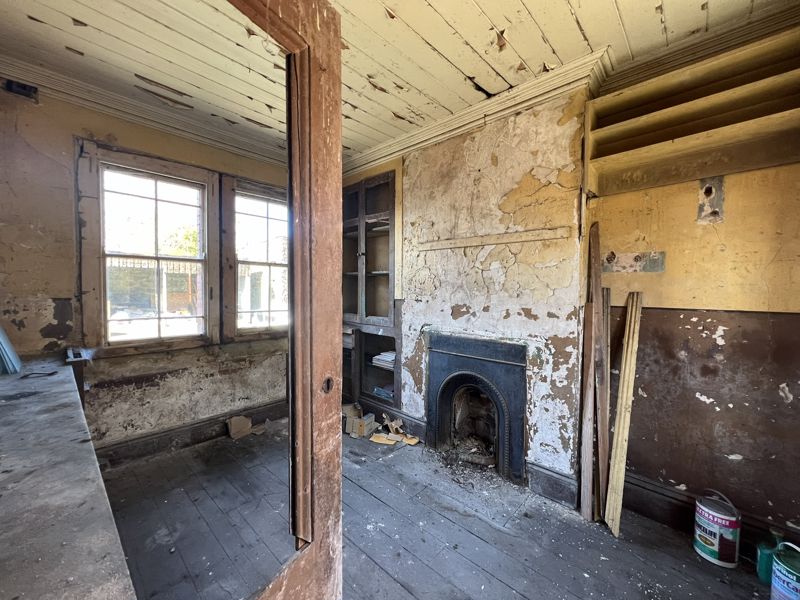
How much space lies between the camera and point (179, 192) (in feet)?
9.00

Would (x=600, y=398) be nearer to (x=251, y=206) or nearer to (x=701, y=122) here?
(x=701, y=122)

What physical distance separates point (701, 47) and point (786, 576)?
2.45 meters

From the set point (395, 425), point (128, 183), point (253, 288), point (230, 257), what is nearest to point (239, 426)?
point (253, 288)

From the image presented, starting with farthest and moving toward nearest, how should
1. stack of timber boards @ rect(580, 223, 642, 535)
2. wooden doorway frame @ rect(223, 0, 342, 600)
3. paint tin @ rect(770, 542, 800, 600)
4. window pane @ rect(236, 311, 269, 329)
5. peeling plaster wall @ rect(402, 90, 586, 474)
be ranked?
window pane @ rect(236, 311, 269, 329), peeling plaster wall @ rect(402, 90, 586, 474), stack of timber boards @ rect(580, 223, 642, 535), paint tin @ rect(770, 542, 800, 600), wooden doorway frame @ rect(223, 0, 342, 600)

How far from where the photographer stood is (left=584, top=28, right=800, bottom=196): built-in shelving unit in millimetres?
1454

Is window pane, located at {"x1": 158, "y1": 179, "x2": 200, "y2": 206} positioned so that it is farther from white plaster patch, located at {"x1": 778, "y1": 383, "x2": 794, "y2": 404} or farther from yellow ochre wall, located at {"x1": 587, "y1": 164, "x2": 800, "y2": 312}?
white plaster patch, located at {"x1": 778, "y1": 383, "x2": 794, "y2": 404}

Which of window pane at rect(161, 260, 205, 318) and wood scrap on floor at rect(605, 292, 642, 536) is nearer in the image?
wood scrap on floor at rect(605, 292, 642, 536)

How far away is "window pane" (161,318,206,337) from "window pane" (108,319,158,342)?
0.23ft

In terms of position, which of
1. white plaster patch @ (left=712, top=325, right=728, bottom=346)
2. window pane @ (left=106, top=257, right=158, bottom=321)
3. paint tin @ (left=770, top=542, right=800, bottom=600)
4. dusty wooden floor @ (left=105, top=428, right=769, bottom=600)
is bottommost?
dusty wooden floor @ (left=105, top=428, right=769, bottom=600)

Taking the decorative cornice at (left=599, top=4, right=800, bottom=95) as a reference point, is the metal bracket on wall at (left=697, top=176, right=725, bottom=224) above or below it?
below

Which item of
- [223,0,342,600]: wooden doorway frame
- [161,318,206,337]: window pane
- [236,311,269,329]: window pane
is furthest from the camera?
[236,311,269,329]: window pane

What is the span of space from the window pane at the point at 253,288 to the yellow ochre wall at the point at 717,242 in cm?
297

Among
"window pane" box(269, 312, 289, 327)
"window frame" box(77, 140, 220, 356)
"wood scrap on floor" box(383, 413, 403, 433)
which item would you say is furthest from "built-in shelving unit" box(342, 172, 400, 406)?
"window frame" box(77, 140, 220, 356)

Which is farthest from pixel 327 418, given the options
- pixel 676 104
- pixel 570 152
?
pixel 676 104
